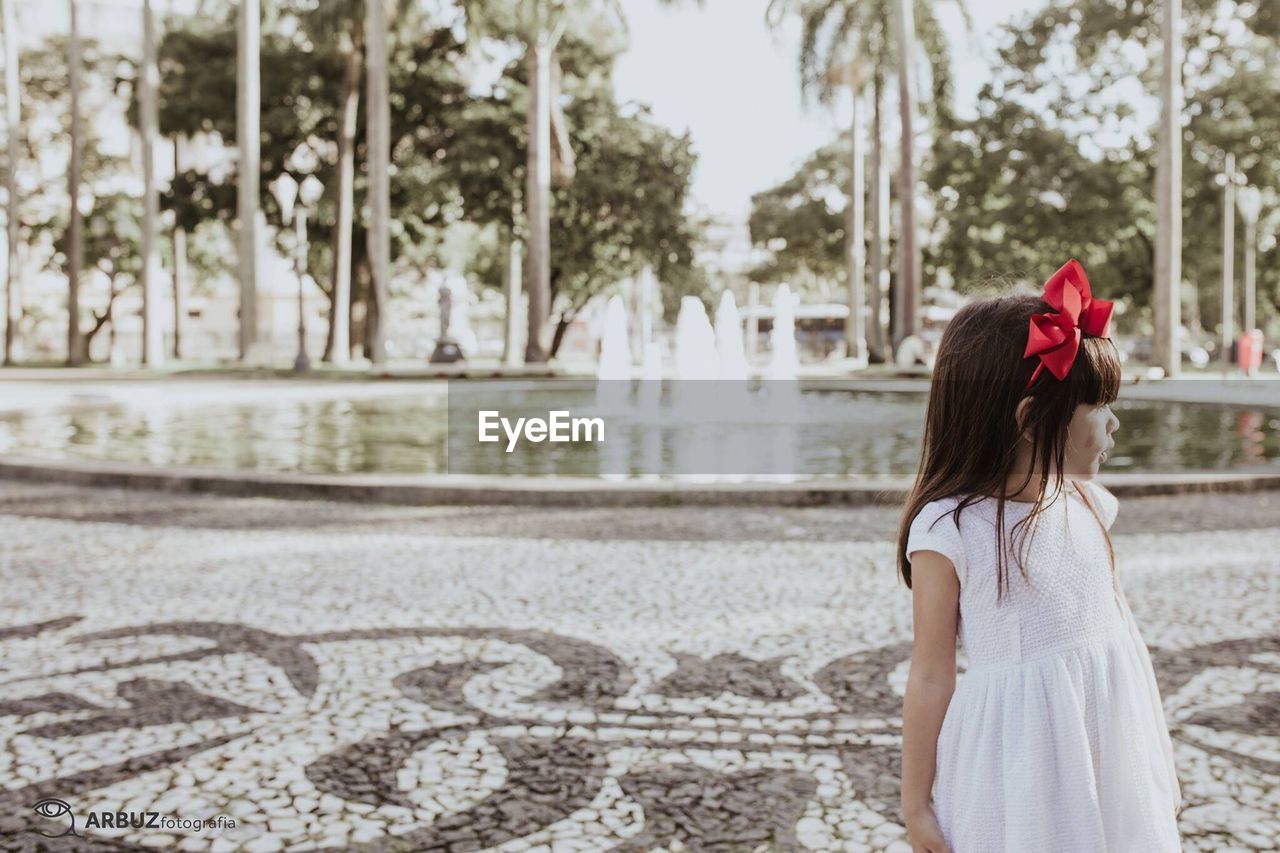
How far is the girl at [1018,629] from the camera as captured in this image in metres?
1.71

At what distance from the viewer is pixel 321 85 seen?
113 ft

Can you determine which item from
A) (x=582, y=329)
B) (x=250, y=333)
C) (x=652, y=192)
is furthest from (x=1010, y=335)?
(x=582, y=329)

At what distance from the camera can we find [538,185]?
2816 centimetres

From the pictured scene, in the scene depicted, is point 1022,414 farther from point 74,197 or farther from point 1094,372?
point 74,197

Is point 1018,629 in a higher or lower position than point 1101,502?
lower

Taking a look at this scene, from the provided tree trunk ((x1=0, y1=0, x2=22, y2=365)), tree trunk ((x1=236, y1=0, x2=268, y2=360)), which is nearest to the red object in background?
tree trunk ((x1=236, y1=0, x2=268, y2=360))

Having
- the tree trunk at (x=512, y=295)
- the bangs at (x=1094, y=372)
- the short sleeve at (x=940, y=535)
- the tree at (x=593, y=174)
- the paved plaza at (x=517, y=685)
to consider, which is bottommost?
the paved plaza at (x=517, y=685)

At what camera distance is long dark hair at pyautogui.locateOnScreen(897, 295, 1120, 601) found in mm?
1704

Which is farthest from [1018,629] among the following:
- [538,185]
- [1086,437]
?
[538,185]

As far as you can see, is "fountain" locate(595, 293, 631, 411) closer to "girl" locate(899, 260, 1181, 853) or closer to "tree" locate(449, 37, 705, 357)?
"tree" locate(449, 37, 705, 357)

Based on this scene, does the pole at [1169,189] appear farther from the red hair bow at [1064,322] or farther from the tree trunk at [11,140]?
the tree trunk at [11,140]

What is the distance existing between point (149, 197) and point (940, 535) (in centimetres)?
3314

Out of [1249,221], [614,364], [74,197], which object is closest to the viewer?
[614,364]

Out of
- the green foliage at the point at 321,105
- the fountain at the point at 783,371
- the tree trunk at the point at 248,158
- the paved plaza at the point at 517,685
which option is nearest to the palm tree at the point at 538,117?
the green foliage at the point at 321,105
